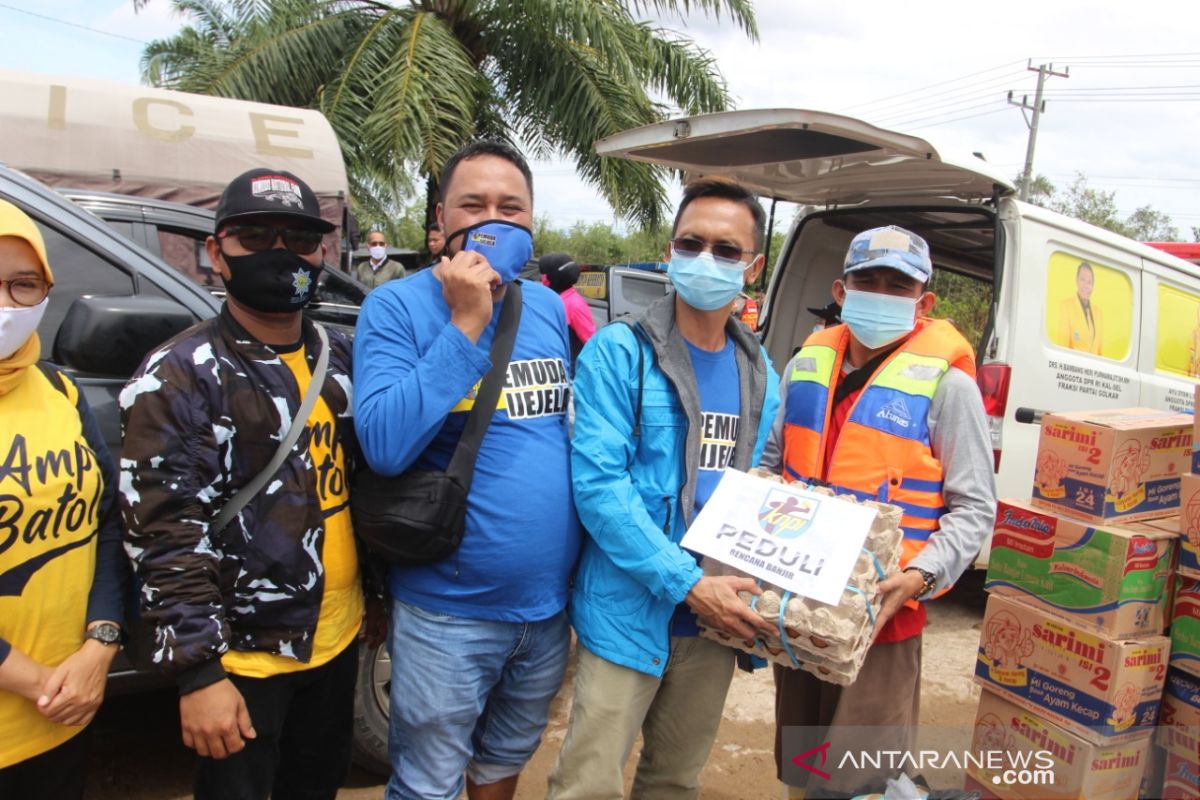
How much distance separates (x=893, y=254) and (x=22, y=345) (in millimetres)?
2159

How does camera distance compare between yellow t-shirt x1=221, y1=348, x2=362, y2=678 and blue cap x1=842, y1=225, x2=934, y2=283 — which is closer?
yellow t-shirt x1=221, y1=348, x2=362, y2=678

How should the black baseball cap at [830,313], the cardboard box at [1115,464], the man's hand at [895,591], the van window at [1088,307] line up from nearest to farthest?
the man's hand at [895,591] < the cardboard box at [1115,464] < the van window at [1088,307] < the black baseball cap at [830,313]

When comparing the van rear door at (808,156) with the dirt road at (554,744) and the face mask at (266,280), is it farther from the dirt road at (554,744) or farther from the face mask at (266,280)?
the dirt road at (554,744)

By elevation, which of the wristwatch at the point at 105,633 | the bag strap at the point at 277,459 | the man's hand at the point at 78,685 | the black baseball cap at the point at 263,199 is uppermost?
the black baseball cap at the point at 263,199

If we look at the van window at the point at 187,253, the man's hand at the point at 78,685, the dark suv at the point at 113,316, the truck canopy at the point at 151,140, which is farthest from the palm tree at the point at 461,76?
Result: the man's hand at the point at 78,685

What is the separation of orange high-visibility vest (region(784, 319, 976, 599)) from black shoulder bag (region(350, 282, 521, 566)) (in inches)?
37.3

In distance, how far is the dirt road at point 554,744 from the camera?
2896 mm

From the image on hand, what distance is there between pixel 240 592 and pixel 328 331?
2.26 ft

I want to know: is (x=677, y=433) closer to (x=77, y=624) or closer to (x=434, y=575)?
(x=434, y=575)

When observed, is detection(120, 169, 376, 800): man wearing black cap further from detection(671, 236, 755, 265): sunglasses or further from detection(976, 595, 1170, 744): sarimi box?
detection(976, 595, 1170, 744): sarimi box

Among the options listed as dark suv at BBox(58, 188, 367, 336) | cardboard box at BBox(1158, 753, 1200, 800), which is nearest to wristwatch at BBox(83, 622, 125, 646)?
dark suv at BBox(58, 188, 367, 336)

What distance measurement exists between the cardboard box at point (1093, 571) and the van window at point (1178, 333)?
3178 millimetres

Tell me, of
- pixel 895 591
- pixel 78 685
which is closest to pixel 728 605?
pixel 895 591

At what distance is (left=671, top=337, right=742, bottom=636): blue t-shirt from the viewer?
2.06 m
